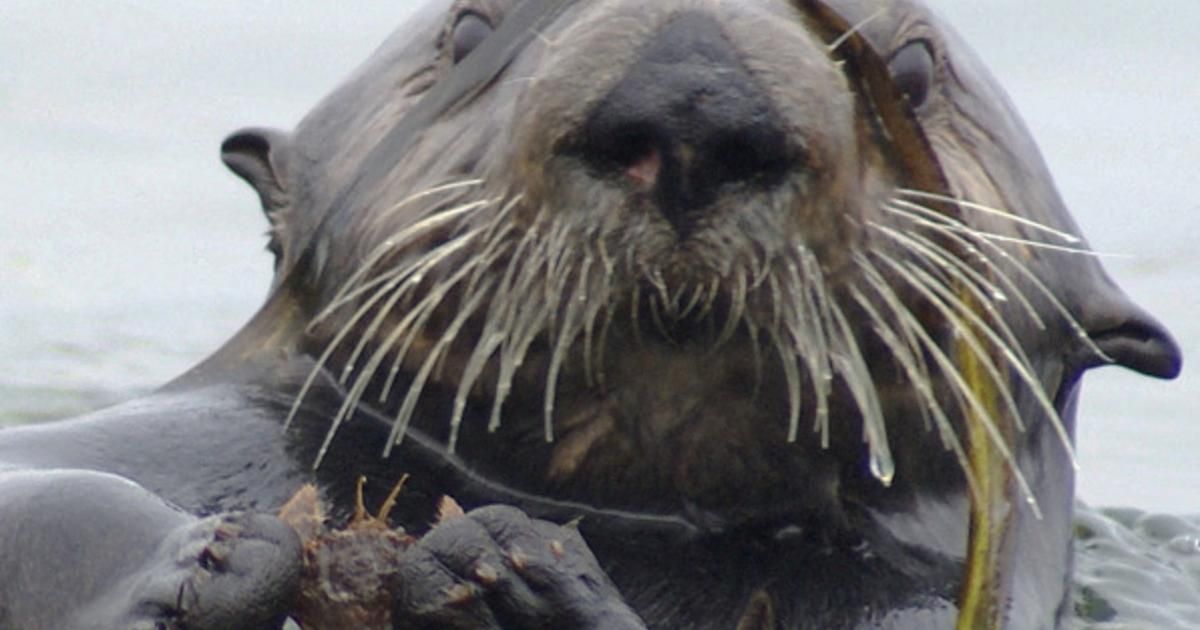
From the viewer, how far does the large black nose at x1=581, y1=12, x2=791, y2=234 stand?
4000 mm

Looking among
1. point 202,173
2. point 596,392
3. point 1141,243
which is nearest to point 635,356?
point 596,392

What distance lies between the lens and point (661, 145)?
400 cm

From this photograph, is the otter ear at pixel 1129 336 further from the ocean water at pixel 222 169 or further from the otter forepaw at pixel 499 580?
the ocean water at pixel 222 169

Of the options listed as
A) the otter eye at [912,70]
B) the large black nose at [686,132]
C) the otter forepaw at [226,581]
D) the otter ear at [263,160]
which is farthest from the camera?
the otter ear at [263,160]

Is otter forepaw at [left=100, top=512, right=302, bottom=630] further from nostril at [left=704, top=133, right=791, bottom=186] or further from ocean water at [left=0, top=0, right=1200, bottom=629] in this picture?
ocean water at [left=0, top=0, right=1200, bottom=629]

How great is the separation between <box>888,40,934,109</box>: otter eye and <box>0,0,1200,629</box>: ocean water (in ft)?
14.4

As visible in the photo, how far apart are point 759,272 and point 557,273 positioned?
0.96 feet

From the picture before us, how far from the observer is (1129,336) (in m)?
5.11

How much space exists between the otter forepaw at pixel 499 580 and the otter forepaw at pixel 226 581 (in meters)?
0.17

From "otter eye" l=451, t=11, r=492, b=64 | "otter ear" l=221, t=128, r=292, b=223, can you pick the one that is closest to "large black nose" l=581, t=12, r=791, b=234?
"otter eye" l=451, t=11, r=492, b=64

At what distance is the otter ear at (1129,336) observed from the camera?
5.03 meters

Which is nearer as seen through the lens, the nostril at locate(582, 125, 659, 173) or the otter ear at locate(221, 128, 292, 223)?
the nostril at locate(582, 125, 659, 173)

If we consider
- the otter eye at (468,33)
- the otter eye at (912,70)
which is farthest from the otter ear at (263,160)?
the otter eye at (912,70)

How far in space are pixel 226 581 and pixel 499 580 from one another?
36cm
